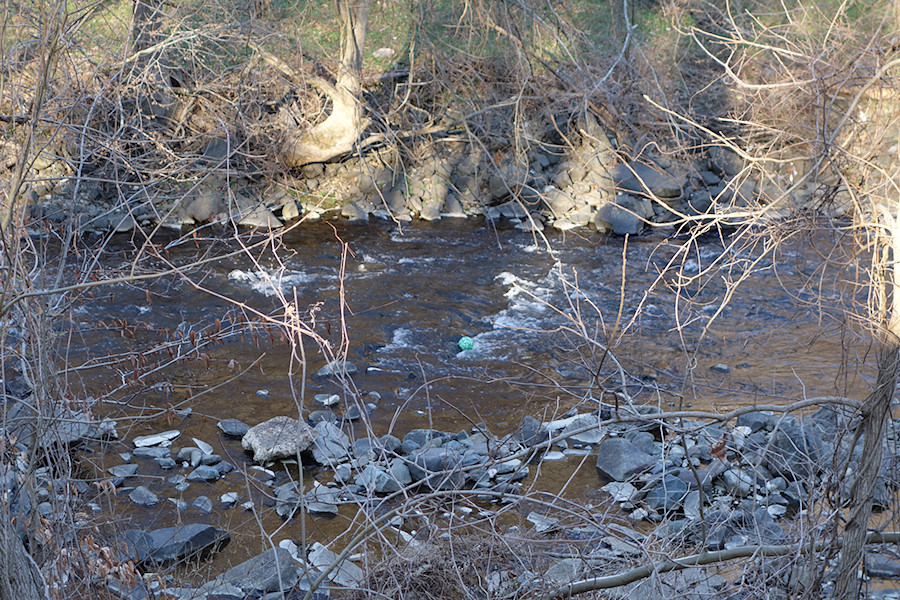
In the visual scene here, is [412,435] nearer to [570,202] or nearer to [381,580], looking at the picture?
[381,580]

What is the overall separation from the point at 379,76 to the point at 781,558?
10.3m

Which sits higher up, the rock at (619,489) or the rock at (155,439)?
the rock at (155,439)

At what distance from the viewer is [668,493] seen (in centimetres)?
493

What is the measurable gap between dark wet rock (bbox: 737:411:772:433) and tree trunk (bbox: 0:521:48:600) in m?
4.57

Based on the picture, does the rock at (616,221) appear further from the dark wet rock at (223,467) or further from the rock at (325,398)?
the dark wet rock at (223,467)

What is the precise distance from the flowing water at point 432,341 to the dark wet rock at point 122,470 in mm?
123

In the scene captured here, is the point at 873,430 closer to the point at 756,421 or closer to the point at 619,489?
the point at 619,489

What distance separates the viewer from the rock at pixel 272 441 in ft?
17.9

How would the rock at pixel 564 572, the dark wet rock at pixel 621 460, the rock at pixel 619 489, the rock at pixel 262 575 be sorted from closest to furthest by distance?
1. the rock at pixel 564 572
2. the rock at pixel 262 575
3. the rock at pixel 619 489
4. the dark wet rock at pixel 621 460

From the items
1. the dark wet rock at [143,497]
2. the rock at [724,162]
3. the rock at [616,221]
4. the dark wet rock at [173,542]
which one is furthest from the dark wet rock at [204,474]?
the rock at [724,162]

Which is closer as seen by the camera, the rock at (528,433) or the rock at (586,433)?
the rock at (528,433)

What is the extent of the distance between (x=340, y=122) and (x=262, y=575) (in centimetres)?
809

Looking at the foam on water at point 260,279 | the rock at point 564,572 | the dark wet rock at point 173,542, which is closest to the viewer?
the rock at point 564,572

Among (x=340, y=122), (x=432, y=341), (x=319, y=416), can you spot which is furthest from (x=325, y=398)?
(x=340, y=122)
